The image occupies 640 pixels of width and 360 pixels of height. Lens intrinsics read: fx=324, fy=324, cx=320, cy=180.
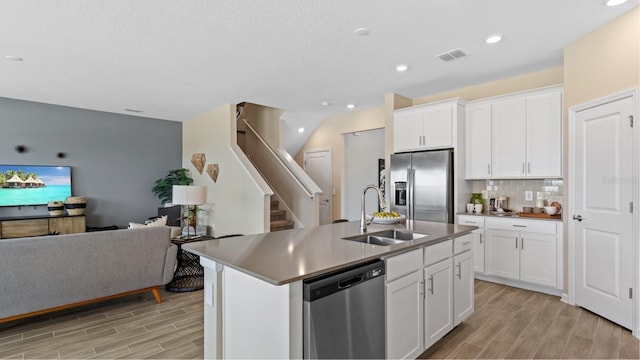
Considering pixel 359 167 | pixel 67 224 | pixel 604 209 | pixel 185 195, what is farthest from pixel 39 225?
pixel 604 209

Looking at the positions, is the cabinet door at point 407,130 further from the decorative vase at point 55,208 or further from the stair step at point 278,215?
the decorative vase at point 55,208

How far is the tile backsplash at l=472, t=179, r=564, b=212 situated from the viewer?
403 centimetres

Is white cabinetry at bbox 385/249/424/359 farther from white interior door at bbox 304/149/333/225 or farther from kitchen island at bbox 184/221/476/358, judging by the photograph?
white interior door at bbox 304/149/333/225

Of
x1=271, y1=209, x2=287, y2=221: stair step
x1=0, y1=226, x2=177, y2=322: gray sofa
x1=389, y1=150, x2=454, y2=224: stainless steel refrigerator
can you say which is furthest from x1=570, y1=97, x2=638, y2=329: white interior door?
x1=271, y1=209, x2=287, y2=221: stair step

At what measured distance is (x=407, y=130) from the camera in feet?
16.1

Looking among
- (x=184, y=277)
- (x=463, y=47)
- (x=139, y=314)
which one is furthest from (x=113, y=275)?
(x=463, y=47)

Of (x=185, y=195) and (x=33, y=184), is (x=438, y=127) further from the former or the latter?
(x=33, y=184)

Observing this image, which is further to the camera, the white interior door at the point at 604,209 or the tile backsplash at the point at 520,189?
the tile backsplash at the point at 520,189

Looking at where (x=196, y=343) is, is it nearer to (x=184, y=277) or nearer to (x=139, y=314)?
(x=139, y=314)

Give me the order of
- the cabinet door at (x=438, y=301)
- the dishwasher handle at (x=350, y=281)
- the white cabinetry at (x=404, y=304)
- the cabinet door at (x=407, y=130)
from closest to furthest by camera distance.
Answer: the dishwasher handle at (x=350, y=281)
the white cabinetry at (x=404, y=304)
the cabinet door at (x=438, y=301)
the cabinet door at (x=407, y=130)

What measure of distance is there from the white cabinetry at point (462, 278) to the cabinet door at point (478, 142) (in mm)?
1813

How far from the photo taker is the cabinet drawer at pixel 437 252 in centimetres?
233

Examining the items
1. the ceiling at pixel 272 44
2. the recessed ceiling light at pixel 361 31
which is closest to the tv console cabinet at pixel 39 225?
the ceiling at pixel 272 44


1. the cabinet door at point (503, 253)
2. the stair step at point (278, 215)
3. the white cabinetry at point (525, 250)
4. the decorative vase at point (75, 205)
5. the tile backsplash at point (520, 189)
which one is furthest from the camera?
the stair step at point (278, 215)
